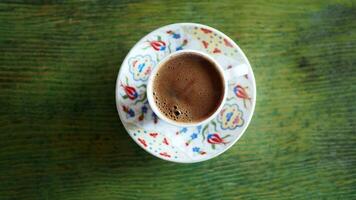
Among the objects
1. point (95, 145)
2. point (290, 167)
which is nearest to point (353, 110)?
point (290, 167)

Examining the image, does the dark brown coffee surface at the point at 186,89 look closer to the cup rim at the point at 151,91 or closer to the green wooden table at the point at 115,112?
the cup rim at the point at 151,91

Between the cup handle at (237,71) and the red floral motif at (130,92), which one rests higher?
the cup handle at (237,71)

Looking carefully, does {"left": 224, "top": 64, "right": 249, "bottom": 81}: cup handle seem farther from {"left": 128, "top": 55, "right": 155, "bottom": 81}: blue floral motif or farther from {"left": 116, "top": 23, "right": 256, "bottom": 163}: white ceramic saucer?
{"left": 128, "top": 55, "right": 155, "bottom": 81}: blue floral motif

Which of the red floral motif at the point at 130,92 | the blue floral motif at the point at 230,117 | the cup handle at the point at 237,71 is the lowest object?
the blue floral motif at the point at 230,117

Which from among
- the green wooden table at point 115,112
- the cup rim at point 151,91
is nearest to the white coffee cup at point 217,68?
the cup rim at point 151,91

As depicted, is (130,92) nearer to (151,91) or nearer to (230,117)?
(151,91)

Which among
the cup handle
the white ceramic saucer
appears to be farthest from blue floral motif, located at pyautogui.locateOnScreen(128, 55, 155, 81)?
the cup handle

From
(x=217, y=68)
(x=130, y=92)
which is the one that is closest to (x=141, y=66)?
(x=130, y=92)
